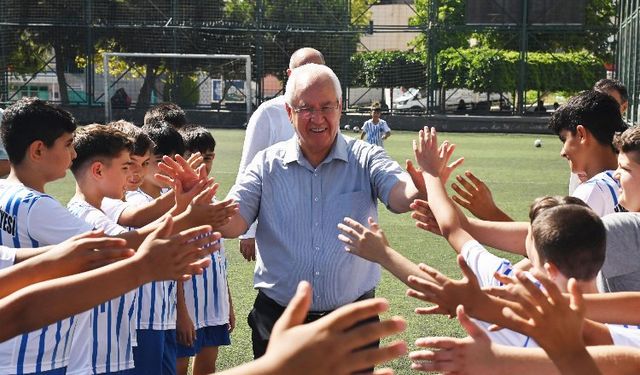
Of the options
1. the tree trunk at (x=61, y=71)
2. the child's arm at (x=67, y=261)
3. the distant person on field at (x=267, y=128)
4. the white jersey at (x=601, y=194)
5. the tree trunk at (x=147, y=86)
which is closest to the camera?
the child's arm at (x=67, y=261)

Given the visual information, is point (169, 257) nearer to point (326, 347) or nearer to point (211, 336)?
point (326, 347)

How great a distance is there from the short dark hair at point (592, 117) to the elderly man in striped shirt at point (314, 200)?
104 centimetres

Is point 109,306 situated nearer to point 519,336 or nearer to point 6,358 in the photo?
point 6,358

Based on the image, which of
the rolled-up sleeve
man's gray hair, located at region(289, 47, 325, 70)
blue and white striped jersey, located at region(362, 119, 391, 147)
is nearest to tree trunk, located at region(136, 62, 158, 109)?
blue and white striped jersey, located at region(362, 119, 391, 147)

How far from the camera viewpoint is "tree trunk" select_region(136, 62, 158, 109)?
36.6m

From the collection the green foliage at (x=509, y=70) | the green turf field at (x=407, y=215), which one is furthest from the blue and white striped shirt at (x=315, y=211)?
the green foliage at (x=509, y=70)

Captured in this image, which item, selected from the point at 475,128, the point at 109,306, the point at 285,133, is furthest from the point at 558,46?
the point at 109,306

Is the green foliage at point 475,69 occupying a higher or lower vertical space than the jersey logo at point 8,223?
higher

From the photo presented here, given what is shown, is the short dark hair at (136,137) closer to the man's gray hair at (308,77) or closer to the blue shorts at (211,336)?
the man's gray hair at (308,77)

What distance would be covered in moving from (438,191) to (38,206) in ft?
5.52

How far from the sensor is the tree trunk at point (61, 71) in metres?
37.7

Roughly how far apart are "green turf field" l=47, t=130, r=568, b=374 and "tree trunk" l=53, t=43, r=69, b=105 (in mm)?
8536

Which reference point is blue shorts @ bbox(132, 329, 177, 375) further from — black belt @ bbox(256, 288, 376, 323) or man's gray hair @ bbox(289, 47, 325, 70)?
man's gray hair @ bbox(289, 47, 325, 70)

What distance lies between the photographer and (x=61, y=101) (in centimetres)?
3747
